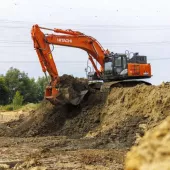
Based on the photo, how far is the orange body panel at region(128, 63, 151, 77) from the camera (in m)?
20.0

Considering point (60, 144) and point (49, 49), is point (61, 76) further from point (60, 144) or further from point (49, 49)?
point (60, 144)

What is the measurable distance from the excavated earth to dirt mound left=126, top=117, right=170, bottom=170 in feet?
22.5

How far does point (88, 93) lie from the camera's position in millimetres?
19734

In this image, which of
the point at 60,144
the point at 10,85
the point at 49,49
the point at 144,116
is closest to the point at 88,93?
the point at 49,49

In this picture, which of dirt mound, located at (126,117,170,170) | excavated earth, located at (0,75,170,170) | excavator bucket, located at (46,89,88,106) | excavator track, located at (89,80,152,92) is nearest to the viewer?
dirt mound, located at (126,117,170,170)

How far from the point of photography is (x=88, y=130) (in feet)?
57.5

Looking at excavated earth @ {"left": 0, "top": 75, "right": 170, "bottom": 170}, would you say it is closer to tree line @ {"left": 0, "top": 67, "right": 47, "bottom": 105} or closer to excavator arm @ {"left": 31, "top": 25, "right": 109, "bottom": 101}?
excavator arm @ {"left": 31, "top": 25, "right": 109, "bottom": 101}

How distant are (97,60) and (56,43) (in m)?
2.53

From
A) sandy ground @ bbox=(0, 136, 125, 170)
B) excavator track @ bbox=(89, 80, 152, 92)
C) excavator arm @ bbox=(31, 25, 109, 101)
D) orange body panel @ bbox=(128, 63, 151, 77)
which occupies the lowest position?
sandy ground @ bbox=(0, 136, 125, 170)

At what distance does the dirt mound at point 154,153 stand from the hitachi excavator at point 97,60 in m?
16.3

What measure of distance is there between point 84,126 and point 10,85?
66.4m

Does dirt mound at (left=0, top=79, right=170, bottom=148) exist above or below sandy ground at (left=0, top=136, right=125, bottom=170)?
above

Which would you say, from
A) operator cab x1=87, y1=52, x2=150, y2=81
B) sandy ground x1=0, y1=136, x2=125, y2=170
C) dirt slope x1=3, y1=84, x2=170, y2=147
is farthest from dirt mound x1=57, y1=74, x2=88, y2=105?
sandy ground x1=0, y1=136, x2=125, y2=170

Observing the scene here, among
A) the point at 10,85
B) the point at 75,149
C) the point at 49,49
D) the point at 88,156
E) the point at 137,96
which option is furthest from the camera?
the point at 10,85
